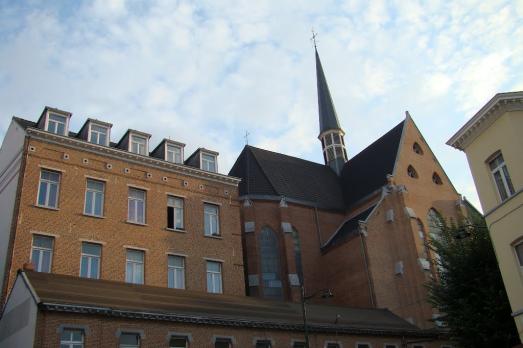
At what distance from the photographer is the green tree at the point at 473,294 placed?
21375 millimetres

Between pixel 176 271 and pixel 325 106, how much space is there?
28069 mm

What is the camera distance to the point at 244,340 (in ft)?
71.8

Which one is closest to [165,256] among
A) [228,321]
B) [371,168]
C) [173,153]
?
[173,153]

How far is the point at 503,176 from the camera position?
18891 millimetres

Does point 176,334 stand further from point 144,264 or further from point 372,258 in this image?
point 372,258

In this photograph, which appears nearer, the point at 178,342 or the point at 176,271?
the point at 178,342

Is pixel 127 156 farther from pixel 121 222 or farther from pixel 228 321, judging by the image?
pixel 228 321

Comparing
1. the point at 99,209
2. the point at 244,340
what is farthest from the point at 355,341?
the point at 99,209

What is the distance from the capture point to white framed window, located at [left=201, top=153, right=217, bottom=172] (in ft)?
102

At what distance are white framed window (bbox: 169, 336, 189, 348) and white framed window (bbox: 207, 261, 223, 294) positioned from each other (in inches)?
280

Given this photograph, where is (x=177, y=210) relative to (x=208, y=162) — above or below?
below

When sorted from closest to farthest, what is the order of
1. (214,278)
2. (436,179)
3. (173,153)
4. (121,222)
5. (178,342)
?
(178,342) < (121,222) < (214,278) < (173,153) < (436,179)

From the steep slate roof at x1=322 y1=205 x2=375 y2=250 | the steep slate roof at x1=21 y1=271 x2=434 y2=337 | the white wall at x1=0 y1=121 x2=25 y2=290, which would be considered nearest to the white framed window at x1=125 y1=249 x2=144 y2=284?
the steep slate roof at x1=21 y1=271 x2=434 y2=337

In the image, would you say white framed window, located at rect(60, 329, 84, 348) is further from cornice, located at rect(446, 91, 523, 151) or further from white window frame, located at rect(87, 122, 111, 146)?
cornice, located at rect(446, 91, 523, 151)
